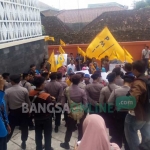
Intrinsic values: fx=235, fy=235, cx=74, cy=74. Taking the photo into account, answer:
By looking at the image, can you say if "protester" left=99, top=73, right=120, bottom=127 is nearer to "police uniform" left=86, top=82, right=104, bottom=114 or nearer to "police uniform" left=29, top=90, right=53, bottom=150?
"police uniform" left=86, top=82, right=104, bottom=114

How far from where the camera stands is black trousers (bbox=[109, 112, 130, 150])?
4.25 m

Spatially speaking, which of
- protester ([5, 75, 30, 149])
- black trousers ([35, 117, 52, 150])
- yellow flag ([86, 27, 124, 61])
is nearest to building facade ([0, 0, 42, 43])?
yellow flag ([86, 27, 124, 61])

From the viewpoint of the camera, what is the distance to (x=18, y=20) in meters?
8.49

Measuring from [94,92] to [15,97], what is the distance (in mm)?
1565

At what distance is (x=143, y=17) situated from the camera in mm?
19812

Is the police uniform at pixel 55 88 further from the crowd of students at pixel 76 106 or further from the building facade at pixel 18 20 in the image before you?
the building facade at pixel 18 20

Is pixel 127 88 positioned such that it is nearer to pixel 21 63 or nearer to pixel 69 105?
pixel 69 105

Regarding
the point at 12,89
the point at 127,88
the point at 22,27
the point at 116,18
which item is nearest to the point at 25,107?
the point at 12,89

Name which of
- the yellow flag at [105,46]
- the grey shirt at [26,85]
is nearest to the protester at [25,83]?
the grey shirt at [26,85]

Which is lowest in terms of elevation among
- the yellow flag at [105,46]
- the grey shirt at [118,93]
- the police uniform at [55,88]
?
the police uniform at [55,88]

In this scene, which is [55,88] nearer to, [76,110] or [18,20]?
[76,110]

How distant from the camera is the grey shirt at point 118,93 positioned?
4.08 metres

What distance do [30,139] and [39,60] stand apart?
20.1 ft

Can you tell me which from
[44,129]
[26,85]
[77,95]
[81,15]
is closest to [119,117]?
[77,95]
